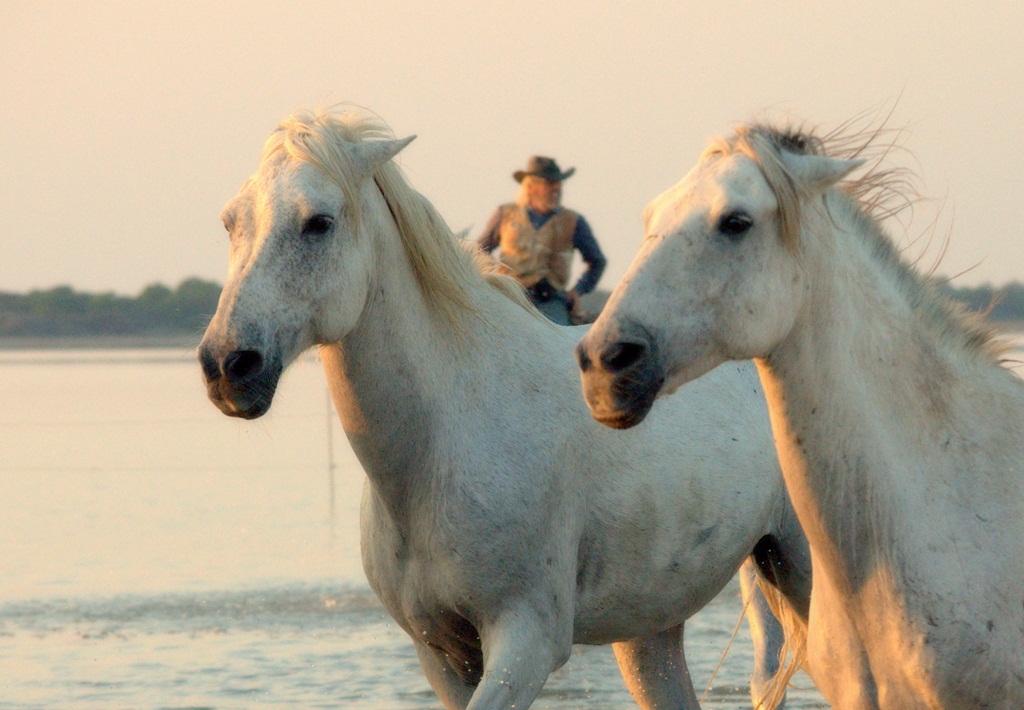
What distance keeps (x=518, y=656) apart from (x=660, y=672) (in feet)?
5.22

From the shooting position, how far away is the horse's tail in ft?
14.5

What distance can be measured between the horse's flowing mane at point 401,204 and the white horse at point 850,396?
4.37 feet

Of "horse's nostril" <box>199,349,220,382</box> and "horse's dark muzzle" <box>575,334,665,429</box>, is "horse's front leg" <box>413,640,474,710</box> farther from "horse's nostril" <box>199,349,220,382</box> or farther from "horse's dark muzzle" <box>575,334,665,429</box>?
"horse's dark muzzle" <box>575,334,665,429</box>

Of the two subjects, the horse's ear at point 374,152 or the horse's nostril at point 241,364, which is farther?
the horse's ear at point 374,152

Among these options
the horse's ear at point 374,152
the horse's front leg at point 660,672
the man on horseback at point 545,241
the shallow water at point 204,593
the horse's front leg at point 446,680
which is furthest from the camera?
the shallow water at point 204,593

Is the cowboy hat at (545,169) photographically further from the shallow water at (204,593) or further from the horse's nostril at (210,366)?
the horse's nostril at (210,366)

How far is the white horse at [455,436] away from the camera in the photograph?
4.32 meters

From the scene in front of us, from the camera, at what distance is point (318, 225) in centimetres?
437

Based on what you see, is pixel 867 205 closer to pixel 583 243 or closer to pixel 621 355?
pixel 621 355

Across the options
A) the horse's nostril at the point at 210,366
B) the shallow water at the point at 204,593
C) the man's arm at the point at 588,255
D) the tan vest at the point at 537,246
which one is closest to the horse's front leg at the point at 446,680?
the shallow water at the point at 204,593

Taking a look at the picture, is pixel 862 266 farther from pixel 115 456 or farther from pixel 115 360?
pixel 115 360

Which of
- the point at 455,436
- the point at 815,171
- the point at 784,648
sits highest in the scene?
the point at 815,171

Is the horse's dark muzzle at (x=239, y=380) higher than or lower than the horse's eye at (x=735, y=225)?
lower

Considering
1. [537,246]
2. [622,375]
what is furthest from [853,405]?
[537,246]
